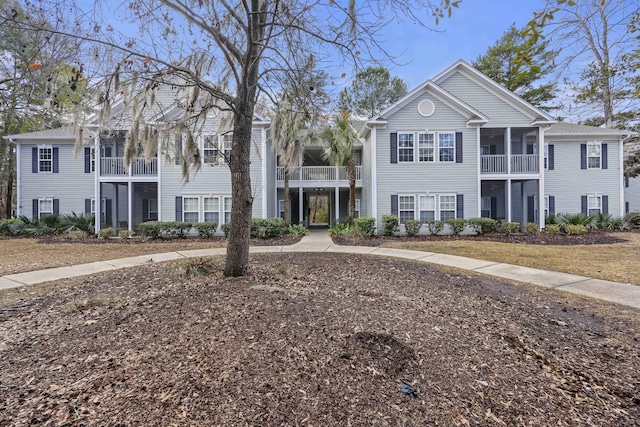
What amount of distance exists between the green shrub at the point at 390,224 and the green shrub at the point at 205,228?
786 cm

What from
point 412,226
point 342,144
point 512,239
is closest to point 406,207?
point 412,226

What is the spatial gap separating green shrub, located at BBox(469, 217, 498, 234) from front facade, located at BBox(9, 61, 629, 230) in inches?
34.3

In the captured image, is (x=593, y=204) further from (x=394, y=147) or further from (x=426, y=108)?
(x=394, y=147)

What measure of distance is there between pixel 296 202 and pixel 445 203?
11118mm

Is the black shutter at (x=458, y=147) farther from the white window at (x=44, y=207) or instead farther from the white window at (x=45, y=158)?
the white window at (x=44, y=207)

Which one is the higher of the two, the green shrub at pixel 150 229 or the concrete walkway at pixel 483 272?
the green shrub at pixel 150 229

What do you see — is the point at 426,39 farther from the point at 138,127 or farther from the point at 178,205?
the point at 178,205

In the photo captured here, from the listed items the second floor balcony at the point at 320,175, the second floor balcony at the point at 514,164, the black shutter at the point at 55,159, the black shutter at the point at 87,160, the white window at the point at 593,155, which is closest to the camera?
the second floor balcony at the point at 514,164

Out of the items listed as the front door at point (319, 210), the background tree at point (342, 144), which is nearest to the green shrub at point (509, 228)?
the background tree at point (342, 144)

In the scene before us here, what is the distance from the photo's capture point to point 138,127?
5.52 metres

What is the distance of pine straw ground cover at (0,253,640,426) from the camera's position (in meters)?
2.17

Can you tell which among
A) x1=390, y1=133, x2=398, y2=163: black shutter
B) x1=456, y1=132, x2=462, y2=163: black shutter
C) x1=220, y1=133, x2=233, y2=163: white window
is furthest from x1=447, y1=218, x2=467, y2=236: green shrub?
x1=220, y1=133, x2=233, y2=163: white window

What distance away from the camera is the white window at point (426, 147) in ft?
49.1

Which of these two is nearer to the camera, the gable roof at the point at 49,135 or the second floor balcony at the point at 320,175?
the gable roof at the point at 49,135
